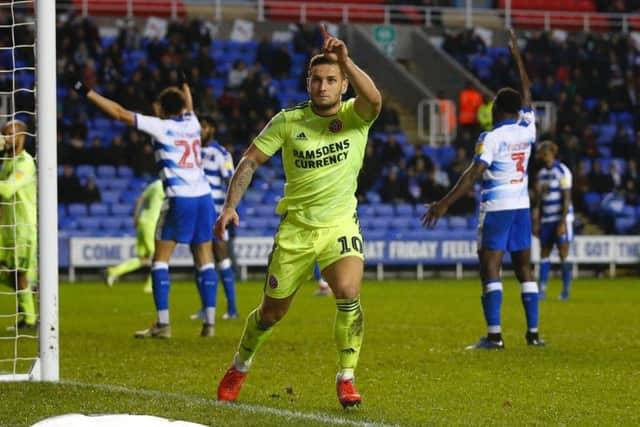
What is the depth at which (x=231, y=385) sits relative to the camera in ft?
24.8

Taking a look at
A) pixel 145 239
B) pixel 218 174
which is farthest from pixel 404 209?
pixel 218 174

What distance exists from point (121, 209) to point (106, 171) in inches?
46.3

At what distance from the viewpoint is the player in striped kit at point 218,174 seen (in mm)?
14258

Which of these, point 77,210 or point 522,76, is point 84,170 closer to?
point 77,210

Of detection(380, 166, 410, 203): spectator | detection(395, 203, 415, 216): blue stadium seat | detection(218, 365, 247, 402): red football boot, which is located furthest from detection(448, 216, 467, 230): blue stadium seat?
detection(218, 365, 247, 402): red football boot

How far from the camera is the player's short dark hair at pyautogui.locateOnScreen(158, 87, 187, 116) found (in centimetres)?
1202

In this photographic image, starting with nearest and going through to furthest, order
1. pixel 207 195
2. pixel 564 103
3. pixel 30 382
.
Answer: pixel 30 382, pixel 207 195, pixel 564 103

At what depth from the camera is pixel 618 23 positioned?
3647 centimetres

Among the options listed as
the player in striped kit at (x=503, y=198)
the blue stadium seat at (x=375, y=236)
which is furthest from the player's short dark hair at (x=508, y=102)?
the blue stadium seat at (x=375, y=236)

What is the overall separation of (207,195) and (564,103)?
67.3 feet

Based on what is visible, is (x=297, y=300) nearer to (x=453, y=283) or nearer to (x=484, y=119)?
(x=453, y=283)

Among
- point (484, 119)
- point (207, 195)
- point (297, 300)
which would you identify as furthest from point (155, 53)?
point (207, 195)

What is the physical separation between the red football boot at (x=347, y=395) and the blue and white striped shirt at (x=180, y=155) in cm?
505

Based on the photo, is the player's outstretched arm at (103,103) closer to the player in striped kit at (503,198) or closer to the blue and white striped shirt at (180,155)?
the blue and white striped shirt at (180,155)
